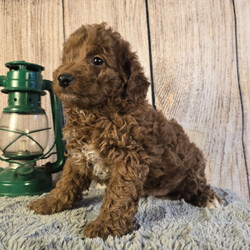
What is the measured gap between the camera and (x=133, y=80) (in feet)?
3.76

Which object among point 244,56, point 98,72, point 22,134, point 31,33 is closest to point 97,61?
point 98,72

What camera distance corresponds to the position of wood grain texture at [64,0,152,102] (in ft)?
6.25

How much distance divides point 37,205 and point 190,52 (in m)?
1.42

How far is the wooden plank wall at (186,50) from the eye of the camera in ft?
6.12

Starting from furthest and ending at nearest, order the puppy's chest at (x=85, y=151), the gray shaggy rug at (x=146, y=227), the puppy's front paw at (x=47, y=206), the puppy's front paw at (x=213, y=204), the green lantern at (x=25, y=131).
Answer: the green lantern at (x=25, y=131)
the puppy's front paw at (x=213, y=204)
the puppy's front paw at (x=47, y=206)
the puppy's chest at (x=85, y=151)
the gray shaggy rug at (x=146, y=227)

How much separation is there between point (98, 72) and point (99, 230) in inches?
24.3

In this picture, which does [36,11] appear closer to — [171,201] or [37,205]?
[37,205]

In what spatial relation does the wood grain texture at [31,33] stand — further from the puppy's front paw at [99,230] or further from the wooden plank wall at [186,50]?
the puppy's front paw at [99,230]

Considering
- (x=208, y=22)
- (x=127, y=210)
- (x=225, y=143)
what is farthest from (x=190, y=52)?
(x=127, y=210)

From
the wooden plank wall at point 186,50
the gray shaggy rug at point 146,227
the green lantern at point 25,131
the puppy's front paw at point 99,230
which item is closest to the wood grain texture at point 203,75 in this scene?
the wooden plank wall at point 186,50

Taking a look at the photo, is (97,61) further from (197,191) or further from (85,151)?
(197,191)

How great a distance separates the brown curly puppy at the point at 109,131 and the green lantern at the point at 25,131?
27 cm

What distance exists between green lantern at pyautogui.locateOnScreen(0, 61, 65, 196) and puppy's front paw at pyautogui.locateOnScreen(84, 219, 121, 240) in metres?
0.66

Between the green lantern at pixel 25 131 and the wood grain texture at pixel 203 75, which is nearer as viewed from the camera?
the green lantern at pixel 25 131
